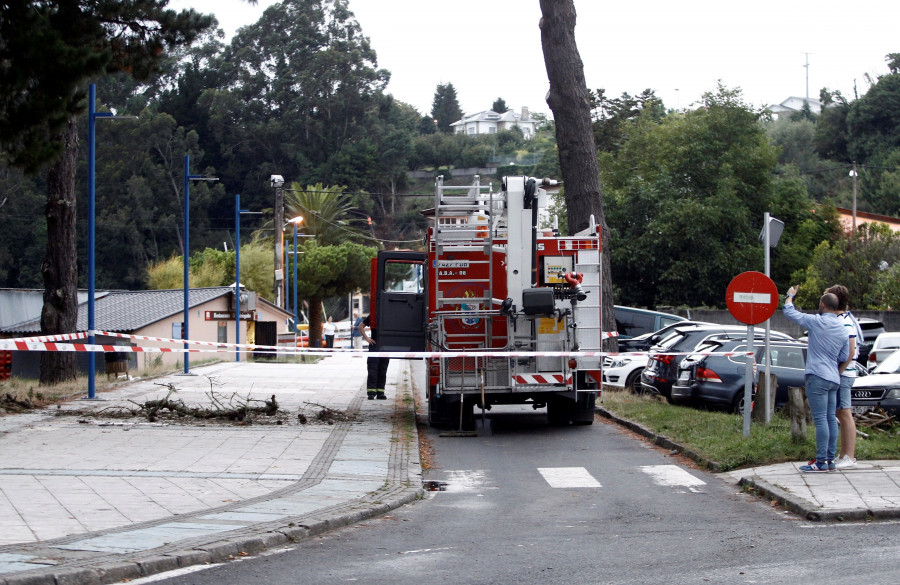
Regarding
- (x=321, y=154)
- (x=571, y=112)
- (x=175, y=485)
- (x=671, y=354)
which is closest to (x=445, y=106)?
(x=321, y=154)

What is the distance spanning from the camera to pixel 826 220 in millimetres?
47344

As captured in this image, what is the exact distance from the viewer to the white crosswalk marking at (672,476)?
391 inches

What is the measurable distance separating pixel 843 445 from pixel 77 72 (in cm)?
796

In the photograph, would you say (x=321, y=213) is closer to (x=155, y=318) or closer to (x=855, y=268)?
(x=155, y=318)

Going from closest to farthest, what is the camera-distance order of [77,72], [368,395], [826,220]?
[77,72], [368,395], [826,220]

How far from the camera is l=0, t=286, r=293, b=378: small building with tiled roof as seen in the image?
3881cm

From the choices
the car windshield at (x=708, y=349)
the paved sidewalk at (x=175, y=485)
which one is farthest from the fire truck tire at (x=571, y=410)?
the paved sidewalk at (x=175, y=485)

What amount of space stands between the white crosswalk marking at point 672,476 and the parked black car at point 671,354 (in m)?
5.87

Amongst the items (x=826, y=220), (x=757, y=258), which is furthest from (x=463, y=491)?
(x=826, y=220)

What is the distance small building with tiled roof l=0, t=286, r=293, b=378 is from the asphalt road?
93.4 ft

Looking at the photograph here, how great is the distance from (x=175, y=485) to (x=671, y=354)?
33.4 ft

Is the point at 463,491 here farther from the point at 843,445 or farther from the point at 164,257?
the point at 164,257

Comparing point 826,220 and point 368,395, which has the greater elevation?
point 826,220

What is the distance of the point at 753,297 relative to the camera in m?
11.9
